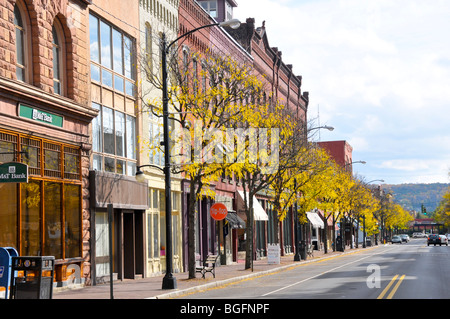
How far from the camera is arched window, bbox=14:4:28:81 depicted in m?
23.5

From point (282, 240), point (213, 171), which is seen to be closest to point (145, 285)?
point (213, 171)

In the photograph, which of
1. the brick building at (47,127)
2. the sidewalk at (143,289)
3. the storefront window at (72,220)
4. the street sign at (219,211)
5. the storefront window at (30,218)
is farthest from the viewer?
the street sign at (219,211)

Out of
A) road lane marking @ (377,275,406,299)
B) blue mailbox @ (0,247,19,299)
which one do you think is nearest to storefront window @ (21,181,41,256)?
blue mailbox @ (0,247,19,299)

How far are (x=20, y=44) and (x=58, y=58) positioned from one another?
2.64 meters

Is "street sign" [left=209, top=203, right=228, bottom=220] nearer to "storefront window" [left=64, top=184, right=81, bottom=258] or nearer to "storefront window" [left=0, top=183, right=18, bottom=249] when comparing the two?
"storefront window" [left=64, top=184, right=81, bottom=258]

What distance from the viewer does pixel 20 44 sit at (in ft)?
77.9

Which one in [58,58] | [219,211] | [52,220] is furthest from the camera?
[219,211]

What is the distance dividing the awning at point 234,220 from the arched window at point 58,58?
20247mm

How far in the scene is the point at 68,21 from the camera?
1038 inches

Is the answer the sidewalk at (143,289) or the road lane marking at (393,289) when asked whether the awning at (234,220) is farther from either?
the road lane marking at (393,289)
